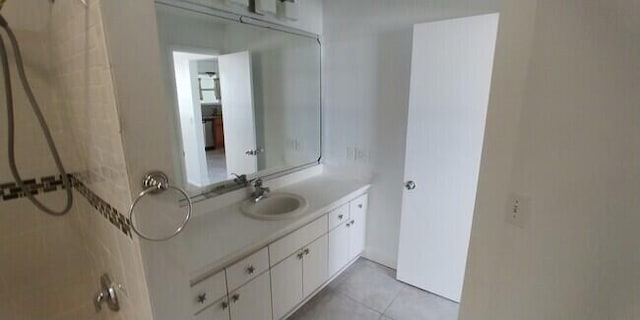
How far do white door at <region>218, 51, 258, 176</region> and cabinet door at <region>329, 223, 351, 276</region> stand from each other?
84cm

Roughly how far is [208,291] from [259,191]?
0.84 meters

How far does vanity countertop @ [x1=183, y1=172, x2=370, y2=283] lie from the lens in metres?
1.35

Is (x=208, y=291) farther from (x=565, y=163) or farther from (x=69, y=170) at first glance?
(x=565, y=163)

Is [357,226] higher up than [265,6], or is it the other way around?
[265,6]

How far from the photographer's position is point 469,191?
192 cm

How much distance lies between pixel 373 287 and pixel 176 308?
5.57ft

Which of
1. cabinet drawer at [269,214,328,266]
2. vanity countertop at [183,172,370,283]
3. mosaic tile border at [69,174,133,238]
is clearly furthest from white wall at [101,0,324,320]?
cabinet drawer at [269,214,328,266]

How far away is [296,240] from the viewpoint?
1805mm

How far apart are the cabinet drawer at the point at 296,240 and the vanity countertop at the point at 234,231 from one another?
0.04 m

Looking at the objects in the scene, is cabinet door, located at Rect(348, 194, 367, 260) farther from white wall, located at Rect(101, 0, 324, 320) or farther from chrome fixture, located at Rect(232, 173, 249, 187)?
white wall, located at Rect(101, 0, 324, 320)

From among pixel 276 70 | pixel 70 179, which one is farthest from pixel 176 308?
pixel 276 70

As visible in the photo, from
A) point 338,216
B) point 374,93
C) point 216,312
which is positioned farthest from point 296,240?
point 374,93

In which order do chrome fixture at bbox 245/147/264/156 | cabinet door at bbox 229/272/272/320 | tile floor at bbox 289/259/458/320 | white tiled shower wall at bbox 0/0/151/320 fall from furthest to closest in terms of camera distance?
chrome fixture at bbox 245/147/264/156 → tile floor at bbox 289/259/458/320 → cabinet door at bbox 229/272/272/320 → white tiled shower wall at bbox 0/0/151/320

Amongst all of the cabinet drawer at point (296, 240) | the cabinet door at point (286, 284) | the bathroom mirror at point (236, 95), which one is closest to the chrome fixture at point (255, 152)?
the bathroom mirror at point (236, 95)
